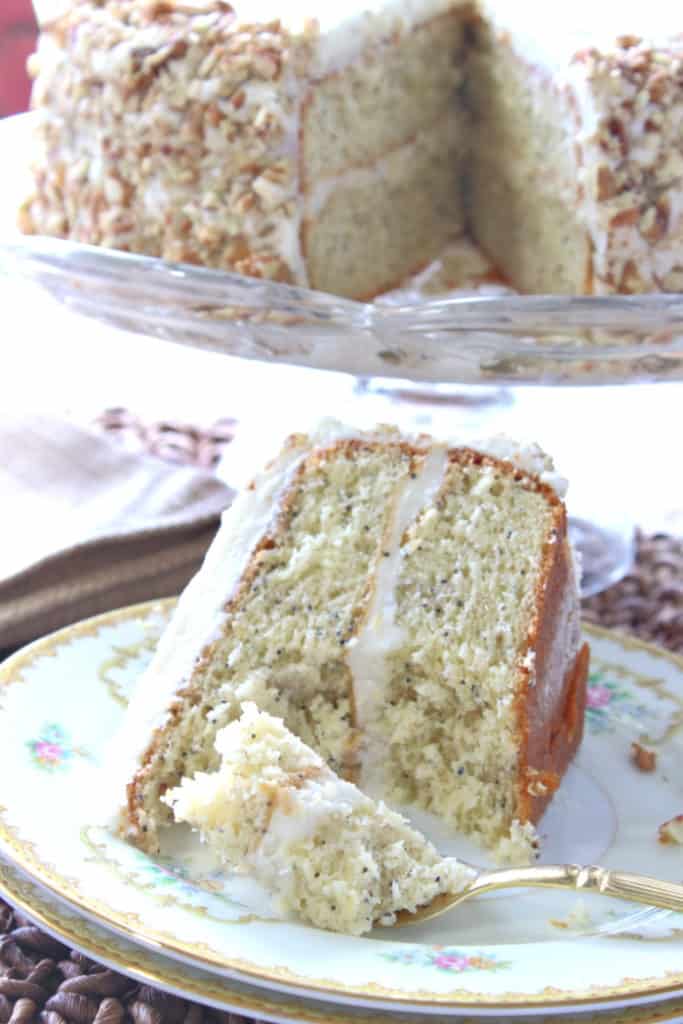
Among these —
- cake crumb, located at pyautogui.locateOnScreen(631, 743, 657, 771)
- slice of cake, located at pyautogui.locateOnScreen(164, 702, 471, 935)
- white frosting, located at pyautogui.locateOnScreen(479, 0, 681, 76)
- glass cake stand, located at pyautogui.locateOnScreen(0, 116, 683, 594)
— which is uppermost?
white frosting, located at pyautogui.locateOnScreen(479, 0, 681, 76)

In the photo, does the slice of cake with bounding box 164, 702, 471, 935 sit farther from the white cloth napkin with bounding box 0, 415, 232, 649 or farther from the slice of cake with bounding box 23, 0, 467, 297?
the slice of cake with bounding box 23, 0, 467, 297

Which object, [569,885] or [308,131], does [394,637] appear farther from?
[308,131]

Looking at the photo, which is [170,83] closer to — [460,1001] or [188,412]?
[188,412]

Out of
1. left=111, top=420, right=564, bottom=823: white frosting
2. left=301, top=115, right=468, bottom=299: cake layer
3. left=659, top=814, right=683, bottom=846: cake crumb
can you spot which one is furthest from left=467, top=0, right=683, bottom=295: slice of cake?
left=659, top=814, right=683, bottom=846: cake crumb

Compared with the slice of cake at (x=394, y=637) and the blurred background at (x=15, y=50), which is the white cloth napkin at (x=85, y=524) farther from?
the blurred background at (x=15, y=50)

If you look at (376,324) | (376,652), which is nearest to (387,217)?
(376,324)
